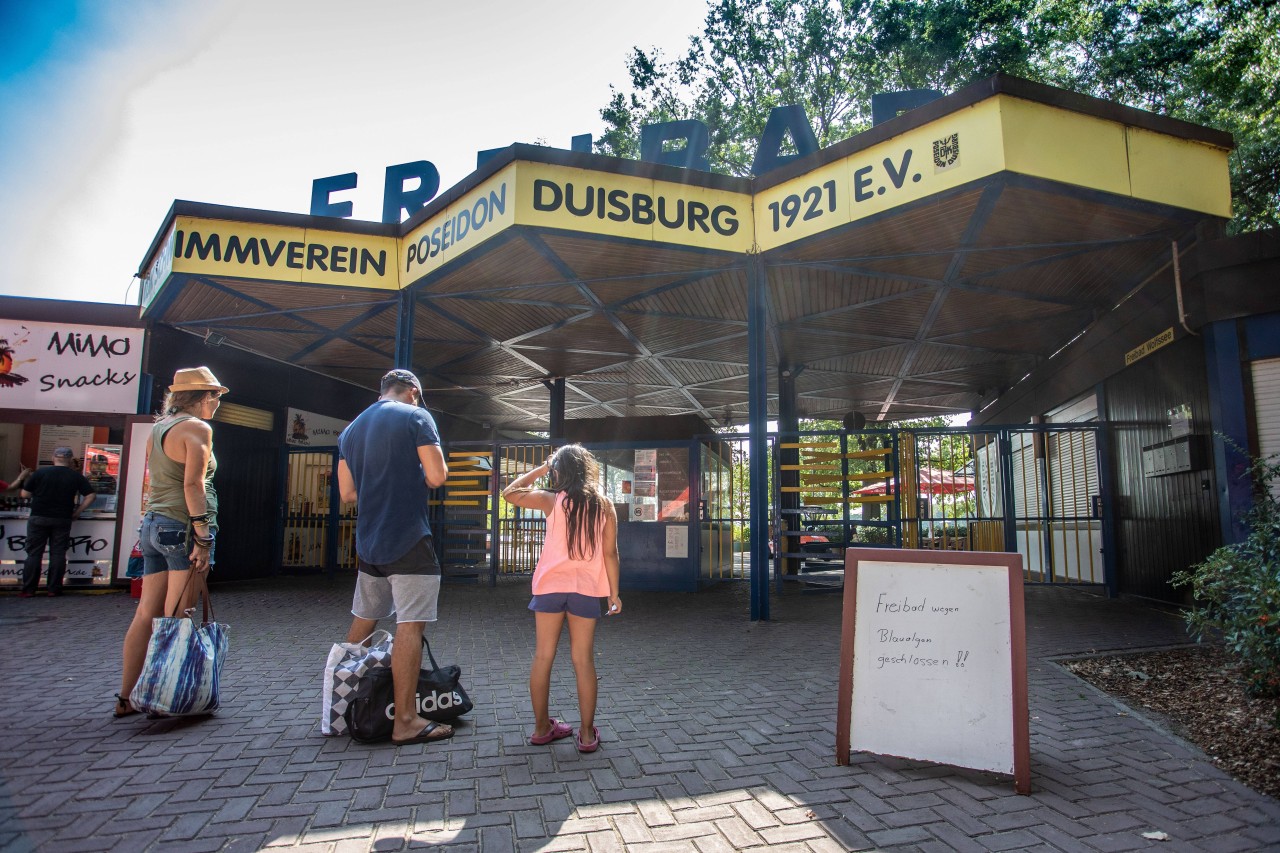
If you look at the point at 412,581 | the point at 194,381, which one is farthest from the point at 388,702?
the point at 194,381

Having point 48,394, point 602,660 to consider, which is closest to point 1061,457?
point 602,660

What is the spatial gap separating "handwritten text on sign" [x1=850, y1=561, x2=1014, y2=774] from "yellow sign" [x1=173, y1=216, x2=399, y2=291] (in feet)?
25.0

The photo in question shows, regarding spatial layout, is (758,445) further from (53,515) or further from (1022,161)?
(53,515)

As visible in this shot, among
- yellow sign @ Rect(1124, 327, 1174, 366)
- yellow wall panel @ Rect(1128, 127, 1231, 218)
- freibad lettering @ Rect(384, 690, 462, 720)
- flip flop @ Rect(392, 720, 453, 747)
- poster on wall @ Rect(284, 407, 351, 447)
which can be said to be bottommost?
flip flop @ Rect(392, 720, 453, 747)

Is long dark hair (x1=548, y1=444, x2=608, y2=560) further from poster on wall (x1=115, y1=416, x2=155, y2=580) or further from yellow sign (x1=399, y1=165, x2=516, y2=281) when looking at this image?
poster on wall (x1=115, y1=416, x2=155, y2=580)

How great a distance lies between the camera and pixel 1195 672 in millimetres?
5344

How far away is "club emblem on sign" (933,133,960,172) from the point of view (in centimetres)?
627

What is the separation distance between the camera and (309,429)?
45.3ft

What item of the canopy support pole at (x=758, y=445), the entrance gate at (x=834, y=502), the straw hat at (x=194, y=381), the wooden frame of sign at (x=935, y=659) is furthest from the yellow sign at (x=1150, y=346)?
the straw hat at (x=194, y=381)

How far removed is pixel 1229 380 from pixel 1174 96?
13.2m

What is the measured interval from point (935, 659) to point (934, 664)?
0.08 feet

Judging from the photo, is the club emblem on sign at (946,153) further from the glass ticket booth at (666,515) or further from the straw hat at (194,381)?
the straw hat at (194,381)

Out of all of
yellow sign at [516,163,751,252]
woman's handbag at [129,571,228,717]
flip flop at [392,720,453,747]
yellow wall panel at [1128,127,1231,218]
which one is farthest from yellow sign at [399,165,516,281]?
yellow wall panel at [1128,127,1231,218]

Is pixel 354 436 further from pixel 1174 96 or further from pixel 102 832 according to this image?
pixel 1174 96
